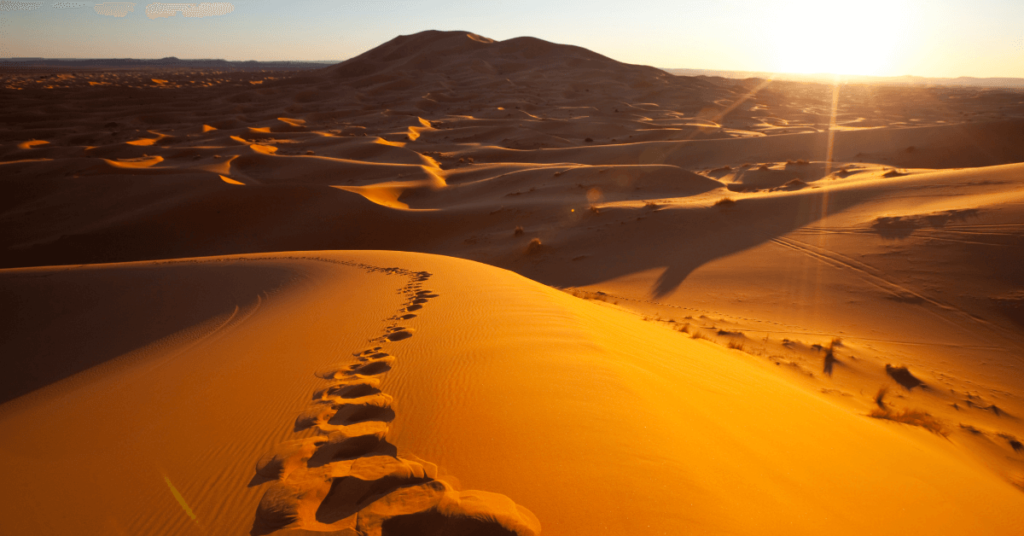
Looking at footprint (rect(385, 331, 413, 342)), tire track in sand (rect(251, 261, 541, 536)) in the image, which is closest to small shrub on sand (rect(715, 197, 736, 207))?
footprint (rect(385, 331, 413, 342))

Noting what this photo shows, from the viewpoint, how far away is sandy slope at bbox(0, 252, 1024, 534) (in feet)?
6.98

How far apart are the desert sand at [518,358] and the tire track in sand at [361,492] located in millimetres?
15

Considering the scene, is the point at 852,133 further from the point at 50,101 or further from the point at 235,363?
the point at 50,101

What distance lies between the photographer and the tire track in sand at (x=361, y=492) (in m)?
1.95

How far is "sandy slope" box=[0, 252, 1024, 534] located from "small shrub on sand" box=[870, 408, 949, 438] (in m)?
0.26

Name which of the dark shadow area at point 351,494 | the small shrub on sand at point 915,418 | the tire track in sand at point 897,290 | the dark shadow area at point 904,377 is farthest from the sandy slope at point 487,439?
the tire track in sand at point 897,290

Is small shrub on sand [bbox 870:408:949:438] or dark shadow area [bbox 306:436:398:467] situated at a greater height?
dark shadow area [bbox 306:436:398:467]

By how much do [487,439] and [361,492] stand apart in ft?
2.27

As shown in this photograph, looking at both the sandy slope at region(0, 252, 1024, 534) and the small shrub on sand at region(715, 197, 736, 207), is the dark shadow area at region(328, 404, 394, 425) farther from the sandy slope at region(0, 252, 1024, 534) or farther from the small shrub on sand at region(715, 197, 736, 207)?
the small shrub on sand at region(715, 197, 736, 207)

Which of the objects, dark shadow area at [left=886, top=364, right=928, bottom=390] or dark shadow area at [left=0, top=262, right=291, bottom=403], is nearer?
dark shadow area at [left=0, top=262, right=291, bottom=403]

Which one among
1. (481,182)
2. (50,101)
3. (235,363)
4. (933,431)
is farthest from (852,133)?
(50,101)

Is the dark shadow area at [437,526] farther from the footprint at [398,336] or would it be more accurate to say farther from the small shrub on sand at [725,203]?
the small shrub on sand at [725,203]

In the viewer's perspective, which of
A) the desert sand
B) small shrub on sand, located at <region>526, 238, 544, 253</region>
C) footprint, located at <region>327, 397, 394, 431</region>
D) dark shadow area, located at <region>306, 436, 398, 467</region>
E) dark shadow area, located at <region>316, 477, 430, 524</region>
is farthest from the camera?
small shrub on sand, located at <region>526, 238, 544, 253</region>

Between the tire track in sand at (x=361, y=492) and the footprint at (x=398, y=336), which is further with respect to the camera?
the footprint at (x=398, y=336)
